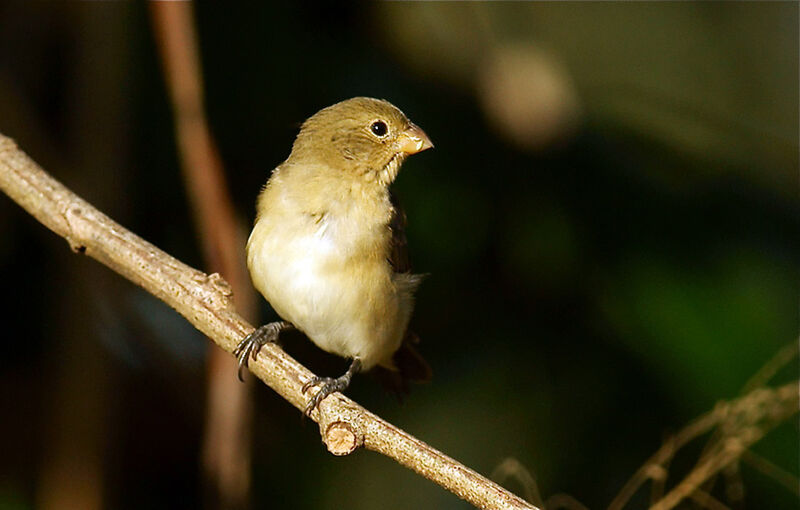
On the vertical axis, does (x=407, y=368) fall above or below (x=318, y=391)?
below

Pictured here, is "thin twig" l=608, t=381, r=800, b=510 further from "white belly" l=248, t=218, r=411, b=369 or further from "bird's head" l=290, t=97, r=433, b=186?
"bird's head" l=290, t=97, r=433, b=186

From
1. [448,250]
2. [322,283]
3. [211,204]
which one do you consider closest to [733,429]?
[322,283]

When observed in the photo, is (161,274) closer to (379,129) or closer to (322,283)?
(322,283)

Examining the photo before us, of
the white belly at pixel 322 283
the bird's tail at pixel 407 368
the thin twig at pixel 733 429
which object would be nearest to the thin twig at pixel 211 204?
the white belly at pixel 322 283

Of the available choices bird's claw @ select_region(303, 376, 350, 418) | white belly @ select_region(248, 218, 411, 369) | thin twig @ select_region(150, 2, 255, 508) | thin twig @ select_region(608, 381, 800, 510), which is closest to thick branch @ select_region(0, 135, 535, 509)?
bird's claw @ select_region(303, 376, 350, 418)

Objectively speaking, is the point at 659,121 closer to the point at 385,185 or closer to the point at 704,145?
the point at 704,145

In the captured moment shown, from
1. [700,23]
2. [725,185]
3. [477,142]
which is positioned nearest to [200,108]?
[477,142]
